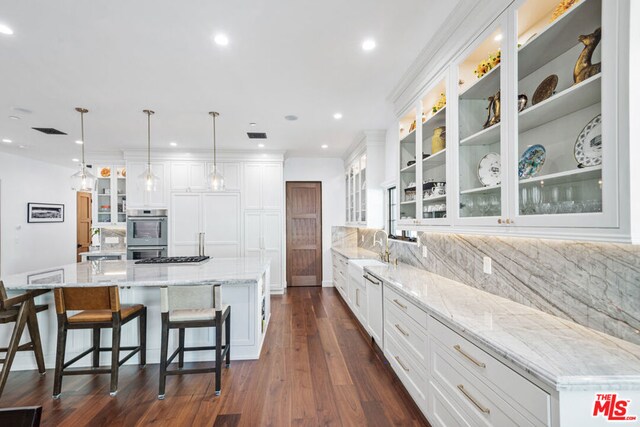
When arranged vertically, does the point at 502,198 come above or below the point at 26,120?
below

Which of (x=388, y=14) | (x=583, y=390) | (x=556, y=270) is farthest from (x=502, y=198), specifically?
(x=388, y=14)

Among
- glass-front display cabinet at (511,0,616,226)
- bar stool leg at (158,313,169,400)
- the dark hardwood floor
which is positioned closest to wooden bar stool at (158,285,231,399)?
bar stool leg at (158,313,169,400)

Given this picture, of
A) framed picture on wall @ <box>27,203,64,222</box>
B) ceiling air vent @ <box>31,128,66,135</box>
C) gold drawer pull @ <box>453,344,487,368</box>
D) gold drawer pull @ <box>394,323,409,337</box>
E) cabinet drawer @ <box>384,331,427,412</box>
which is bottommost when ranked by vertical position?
cabinet drawer @ <box>384,331,427,412</box>

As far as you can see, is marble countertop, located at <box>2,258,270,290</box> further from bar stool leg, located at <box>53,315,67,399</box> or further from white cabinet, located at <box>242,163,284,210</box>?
white cabinet, located at <box>242,163,284,210</box>

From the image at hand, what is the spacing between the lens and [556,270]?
157 centimetres

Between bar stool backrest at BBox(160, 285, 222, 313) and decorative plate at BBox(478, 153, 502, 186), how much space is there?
6.84ft

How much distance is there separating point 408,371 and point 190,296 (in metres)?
1.81

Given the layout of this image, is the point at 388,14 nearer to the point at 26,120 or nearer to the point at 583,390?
the point at 583,390

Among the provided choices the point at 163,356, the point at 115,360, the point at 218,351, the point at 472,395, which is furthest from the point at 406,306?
the point at 115,360

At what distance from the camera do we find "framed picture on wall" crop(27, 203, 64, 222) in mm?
6184

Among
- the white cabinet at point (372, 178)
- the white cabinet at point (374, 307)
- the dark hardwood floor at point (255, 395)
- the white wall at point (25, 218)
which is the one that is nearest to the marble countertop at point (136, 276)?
the dark hardwood floor at point (255, 395)

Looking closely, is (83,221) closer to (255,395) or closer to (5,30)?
(5,30)

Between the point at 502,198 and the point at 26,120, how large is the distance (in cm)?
570

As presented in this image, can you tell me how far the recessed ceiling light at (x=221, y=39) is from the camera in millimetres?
2186
